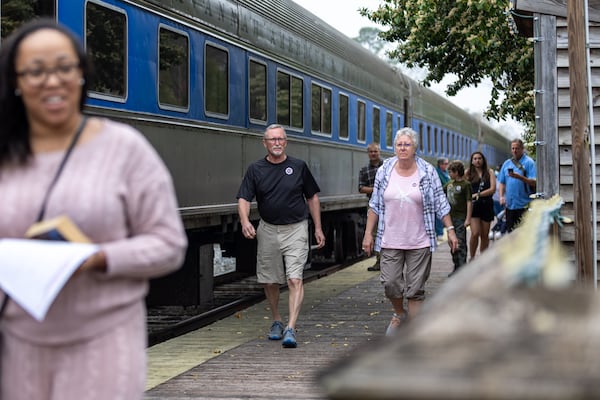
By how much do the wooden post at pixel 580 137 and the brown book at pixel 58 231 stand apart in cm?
528

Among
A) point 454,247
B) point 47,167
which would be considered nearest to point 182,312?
point 454,247

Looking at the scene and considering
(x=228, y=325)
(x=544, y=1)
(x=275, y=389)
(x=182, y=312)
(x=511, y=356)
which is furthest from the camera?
(x=182, y=312)

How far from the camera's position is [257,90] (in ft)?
41.7

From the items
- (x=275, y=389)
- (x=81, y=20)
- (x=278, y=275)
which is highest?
(x=81, y=20)

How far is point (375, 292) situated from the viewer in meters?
13.7

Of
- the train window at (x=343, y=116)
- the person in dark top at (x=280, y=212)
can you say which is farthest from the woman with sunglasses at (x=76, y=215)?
the train window at (x=343, y=116)

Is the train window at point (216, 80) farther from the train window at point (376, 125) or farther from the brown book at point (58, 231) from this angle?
the train window at point (376, 125)

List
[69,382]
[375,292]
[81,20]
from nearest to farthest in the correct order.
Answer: [69,382]
[81,20]
[375,292]

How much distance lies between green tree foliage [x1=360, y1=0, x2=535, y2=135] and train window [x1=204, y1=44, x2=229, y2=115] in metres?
8.52

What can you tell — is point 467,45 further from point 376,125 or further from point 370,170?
point 370,170

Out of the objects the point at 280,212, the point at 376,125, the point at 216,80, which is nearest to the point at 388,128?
the point at 376,125

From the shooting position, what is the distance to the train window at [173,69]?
9.76 meters

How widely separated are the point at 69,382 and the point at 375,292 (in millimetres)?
10839

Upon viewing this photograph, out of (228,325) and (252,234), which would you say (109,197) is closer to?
(252,234)
